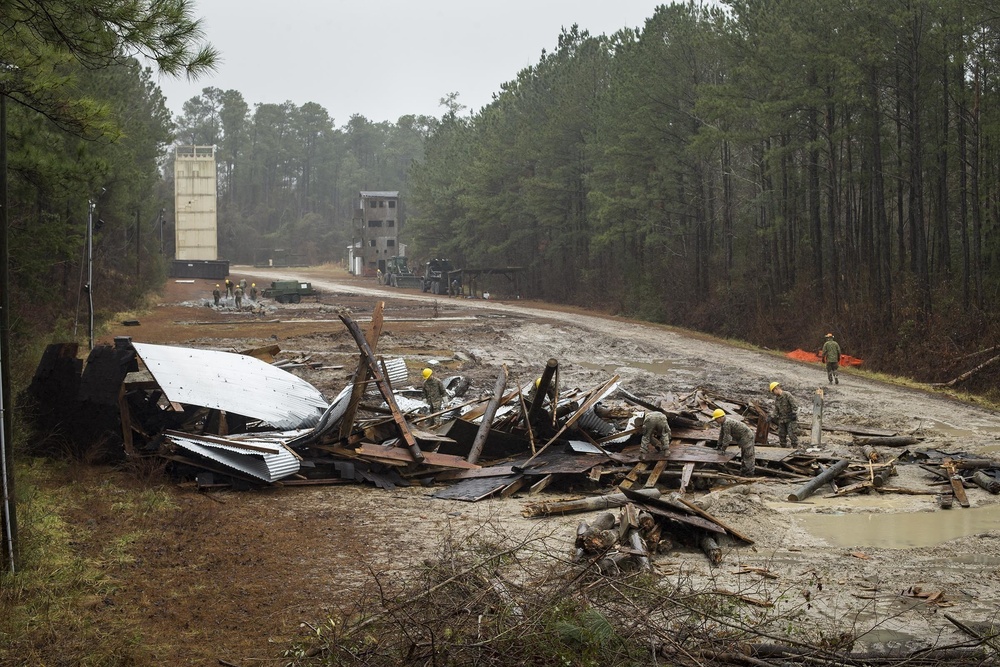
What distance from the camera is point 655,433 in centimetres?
1380

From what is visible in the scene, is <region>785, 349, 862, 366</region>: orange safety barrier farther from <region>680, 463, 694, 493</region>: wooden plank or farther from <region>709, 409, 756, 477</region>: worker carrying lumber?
<region>680, 463, 694, 493</region>: wooden plank

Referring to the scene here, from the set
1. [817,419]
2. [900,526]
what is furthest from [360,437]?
[817,419]

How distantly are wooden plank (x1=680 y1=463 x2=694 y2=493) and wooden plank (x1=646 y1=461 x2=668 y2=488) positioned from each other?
5 centimetres

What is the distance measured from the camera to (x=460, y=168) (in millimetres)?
73312

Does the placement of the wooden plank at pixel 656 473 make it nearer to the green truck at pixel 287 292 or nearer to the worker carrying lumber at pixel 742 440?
the worker carrying lumber at pixel 742 440

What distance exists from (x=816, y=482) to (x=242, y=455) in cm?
794

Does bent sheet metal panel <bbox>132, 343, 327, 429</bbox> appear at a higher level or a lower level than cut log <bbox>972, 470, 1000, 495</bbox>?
higher

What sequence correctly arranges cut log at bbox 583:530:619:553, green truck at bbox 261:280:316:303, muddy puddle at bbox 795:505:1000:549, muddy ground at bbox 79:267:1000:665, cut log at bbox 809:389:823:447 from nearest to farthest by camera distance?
muddy ground at bbox 79:267:1000:665 < cut log at bbox 583:530:619:553 < muddy puddle at bbox 795:505:1000:549 < cut log at bbox 809:389:823:447 < green truck at bbox 261:280:316:303

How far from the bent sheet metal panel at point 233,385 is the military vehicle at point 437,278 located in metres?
49.4

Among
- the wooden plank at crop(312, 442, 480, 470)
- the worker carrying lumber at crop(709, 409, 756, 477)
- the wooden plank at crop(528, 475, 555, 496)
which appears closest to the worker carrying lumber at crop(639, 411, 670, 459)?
the worker carrying lumber at crop(709, 409, 756, 477)

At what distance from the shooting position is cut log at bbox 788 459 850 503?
41.4 ft

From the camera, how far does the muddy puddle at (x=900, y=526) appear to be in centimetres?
1104

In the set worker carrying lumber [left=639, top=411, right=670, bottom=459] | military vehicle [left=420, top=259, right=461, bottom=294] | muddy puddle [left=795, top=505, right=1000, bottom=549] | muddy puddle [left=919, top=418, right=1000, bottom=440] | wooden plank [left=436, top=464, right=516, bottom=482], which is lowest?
muddy puddle [left=795, top=505, right=1000, bottom=549]

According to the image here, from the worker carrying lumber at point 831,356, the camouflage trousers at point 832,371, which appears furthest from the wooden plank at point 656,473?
the camouflage trousers at point 832,371
